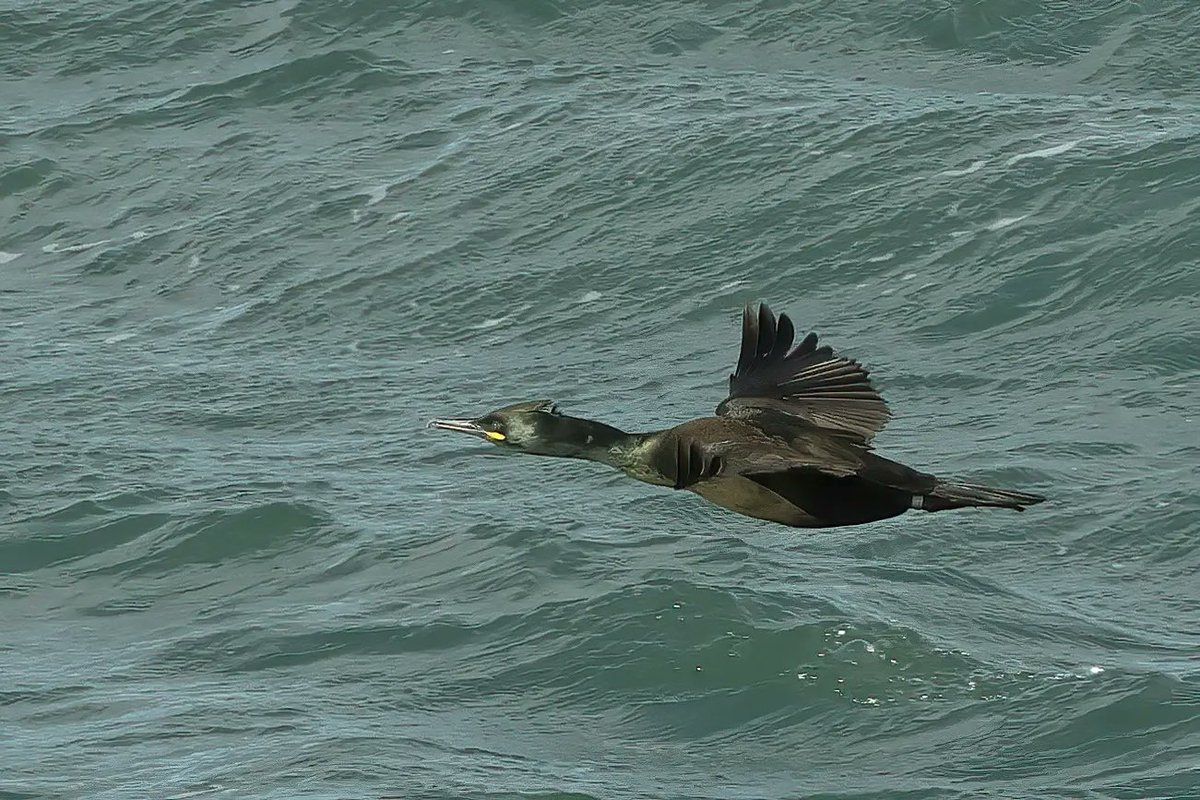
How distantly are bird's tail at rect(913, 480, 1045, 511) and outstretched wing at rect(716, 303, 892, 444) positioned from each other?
57 centimetres

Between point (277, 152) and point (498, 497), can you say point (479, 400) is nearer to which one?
point (498, 497)

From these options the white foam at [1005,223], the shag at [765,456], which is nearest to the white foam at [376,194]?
the white foam at [1005,223]

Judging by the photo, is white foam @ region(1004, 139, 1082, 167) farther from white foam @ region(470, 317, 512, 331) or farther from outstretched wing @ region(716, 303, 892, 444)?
outstretched wing @ region(716, 303, 892, 444)

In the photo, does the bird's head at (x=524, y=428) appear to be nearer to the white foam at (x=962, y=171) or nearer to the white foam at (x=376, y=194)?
the white foam at (x=962, y=171)

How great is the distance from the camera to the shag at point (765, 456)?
9922 millimetres

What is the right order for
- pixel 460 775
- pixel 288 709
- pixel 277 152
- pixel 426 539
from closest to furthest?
1. pixel 460 775
2. pixel 288 709
3. pixel 426 539
4. pixel 277 152

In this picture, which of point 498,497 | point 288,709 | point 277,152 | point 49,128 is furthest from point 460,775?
point 49,128

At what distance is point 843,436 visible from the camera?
1063 cm

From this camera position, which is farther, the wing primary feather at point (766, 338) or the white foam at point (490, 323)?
the white foam at point (490, 323)

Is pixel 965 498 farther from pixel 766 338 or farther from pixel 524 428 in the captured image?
pixel 524 428

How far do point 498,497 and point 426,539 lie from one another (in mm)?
740

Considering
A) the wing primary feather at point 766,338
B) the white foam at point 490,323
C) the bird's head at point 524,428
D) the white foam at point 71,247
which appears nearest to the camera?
the bird's head at point 524,428

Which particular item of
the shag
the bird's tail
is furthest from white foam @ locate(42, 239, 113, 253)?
the bird's tail

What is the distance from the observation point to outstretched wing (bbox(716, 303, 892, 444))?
10727 millimetres
